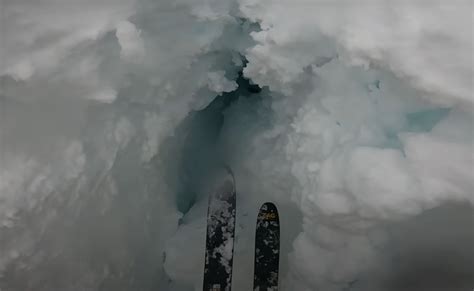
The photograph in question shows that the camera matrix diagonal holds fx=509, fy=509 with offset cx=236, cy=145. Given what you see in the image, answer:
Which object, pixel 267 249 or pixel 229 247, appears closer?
pixel 229 247

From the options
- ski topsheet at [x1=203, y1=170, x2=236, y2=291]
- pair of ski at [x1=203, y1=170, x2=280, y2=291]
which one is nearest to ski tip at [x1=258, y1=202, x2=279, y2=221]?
pair of ski at [x1=203, y1=170, x2=280, y2=291]

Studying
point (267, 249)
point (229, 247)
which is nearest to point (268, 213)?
point (267, 249)

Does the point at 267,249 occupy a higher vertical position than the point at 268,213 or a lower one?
lower

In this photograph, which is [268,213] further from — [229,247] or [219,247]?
[219,247]

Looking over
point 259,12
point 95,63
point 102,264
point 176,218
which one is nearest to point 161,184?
point 176,218

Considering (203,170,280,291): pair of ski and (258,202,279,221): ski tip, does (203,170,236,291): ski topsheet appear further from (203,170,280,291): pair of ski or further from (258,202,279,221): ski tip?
(258,202,279,221): ski tip

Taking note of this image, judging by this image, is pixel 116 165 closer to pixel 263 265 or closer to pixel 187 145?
pixel 187 145

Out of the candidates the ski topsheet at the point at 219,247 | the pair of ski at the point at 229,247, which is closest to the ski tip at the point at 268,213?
the pair of ski at the point at 229,247
